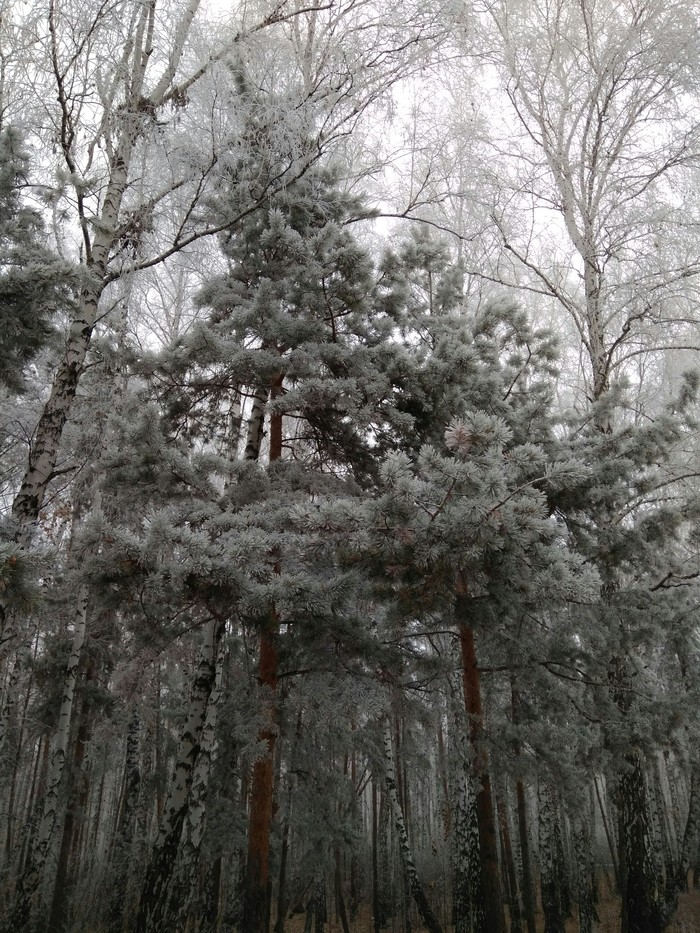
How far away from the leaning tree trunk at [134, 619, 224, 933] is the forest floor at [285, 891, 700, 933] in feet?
26.6

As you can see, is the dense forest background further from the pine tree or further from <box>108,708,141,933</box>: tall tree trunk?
<box>108,708,141,933</box>: tall tree trunk

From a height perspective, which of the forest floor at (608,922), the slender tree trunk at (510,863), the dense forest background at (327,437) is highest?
the dense forest background at (327,437)

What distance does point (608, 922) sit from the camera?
40.0 ft

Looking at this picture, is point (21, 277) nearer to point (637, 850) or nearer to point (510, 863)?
point (637, 850)

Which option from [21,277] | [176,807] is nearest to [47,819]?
[176,807]

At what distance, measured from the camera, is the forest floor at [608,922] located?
10.1m

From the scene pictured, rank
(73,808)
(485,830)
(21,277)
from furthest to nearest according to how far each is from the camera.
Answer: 1. (73,808)
2. (485,830)
3. (21,277)

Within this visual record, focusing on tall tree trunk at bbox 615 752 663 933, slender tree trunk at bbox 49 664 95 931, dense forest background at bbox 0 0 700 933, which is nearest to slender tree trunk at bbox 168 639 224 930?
dense forest background at bbox 0 0 700 933

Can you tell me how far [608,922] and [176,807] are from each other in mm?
10857

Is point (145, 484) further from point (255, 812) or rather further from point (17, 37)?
point (17, 37)

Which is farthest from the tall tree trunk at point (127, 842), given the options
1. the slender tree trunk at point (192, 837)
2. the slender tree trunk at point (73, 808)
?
the slender tree trunk at point (192, 837)

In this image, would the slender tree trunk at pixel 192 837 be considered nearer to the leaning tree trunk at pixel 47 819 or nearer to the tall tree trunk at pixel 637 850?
the leaning tree trunk at pixel 47 819

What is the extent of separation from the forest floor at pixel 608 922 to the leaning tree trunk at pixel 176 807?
810cm

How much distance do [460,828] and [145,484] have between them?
580 centimetres
